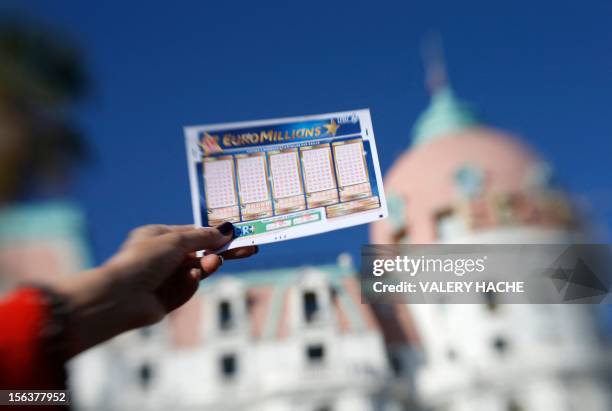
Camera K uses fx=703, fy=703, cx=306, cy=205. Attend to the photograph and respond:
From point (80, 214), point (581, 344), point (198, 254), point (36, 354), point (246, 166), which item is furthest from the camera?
point (581, 344)

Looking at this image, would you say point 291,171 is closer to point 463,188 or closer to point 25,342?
point 25,342

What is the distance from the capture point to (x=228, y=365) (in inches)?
823

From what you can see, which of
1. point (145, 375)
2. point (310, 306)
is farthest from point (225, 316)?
point (145, 375)

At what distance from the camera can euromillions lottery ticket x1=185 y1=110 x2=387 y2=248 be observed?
2.15m

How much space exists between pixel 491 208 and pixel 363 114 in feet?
69.2

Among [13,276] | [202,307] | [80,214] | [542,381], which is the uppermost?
[80,214]

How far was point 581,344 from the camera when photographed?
21078 millimetres

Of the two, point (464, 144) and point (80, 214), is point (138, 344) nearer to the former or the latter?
point (80, 214)

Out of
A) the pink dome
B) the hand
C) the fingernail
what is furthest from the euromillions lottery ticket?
the pink dome

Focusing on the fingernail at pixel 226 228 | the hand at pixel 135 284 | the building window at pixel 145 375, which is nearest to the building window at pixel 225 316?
the building window at pixel 145 375

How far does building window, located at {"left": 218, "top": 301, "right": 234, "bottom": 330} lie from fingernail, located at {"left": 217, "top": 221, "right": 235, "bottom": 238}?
19613 millimetres

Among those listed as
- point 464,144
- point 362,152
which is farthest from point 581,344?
point 362,152

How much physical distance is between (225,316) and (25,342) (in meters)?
21.1

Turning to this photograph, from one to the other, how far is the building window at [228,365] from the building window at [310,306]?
250 cm
